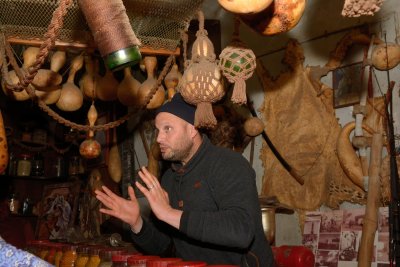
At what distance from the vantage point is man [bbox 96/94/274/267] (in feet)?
7.56

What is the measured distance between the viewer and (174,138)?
2.85 m

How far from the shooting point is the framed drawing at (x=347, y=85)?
3.70m

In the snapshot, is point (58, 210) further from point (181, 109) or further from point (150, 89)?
point (181, 109)

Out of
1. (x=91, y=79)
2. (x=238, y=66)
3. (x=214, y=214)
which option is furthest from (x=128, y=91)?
(x=214, y=214)

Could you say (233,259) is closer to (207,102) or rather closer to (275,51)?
(207,102)

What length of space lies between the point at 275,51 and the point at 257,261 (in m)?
2.46

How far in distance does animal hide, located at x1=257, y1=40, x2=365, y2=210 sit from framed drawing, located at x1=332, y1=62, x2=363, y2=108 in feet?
0.28

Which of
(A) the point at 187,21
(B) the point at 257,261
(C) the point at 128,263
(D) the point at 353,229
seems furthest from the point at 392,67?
(C) the point at 128,263

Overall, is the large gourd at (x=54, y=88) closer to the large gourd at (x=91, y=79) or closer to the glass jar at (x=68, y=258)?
the large gourd at (x=91, y=79)

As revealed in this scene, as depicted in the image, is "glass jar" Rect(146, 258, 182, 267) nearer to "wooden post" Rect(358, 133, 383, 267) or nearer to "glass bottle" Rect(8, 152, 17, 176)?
"wooden post" Rect(358, 133, 383, 267)

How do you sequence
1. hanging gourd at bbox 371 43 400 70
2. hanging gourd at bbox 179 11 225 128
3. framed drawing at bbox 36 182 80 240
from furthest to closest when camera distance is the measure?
1. framed drawing at bbox 36 182 80 240
2. hanging gourd at bbox 371 43 400 70
3. hanging gourd at bbox 179 11 225 128

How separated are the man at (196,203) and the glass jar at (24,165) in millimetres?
4646

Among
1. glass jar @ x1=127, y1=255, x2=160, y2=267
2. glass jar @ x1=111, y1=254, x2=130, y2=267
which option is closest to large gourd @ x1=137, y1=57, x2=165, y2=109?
glass jar @ x1=111, y1=254, x2=130, y2=267

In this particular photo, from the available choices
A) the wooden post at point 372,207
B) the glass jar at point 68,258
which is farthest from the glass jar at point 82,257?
the wooden post at point 372,207
